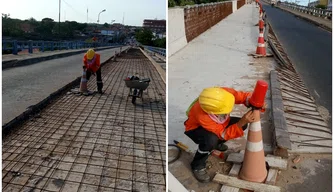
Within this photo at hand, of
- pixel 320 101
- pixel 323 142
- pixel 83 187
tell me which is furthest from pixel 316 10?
pixel 83 187

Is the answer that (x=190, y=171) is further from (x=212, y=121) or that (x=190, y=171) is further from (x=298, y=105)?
(x=298, y=105)

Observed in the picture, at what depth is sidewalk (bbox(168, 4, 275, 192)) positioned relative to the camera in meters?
3.02

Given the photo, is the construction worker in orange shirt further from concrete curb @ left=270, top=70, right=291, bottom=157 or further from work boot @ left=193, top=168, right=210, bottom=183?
concrete curb @ left=270, top=70, right=291, bottom=157

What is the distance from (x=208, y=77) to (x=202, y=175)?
3.42 metres

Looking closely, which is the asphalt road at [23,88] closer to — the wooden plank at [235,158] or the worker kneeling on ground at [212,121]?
the worker kneeling on ground at [212,121]

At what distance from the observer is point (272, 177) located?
8.79 ft

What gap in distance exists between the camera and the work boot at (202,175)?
2734 millimetres

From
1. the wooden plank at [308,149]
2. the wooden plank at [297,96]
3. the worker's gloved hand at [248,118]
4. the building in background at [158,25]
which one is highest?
the building in background at [158,25]

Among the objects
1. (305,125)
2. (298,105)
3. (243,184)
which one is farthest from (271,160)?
(298,105)

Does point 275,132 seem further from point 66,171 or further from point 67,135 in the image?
point 67,135

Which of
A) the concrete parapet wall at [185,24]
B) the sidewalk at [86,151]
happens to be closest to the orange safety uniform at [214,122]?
the sidewalk at [86,151]

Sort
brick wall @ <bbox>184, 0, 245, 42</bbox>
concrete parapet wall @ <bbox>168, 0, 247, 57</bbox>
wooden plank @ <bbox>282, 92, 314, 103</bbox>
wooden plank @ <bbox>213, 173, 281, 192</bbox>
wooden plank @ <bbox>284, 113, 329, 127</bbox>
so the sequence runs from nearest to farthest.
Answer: wooden plank @ <bbox>213, 173, 281, 192</bbox> < wooden plank @ <bbox>284, 113, 329, 127</bbox> < wooden plank @ <bbox>282, 92, 314, 103</bbox> < concrete parapet wall @ <bbox>168, 0, 247, 57</bbox> < brick wall @ <bbox>184, 0, 245, 42</bbox>

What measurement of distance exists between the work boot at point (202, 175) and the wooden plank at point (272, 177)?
1.50ft

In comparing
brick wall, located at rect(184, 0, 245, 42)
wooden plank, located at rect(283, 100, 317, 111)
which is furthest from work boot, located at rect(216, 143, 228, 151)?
brick wall, located at rect(184, 0, 245, 42)
